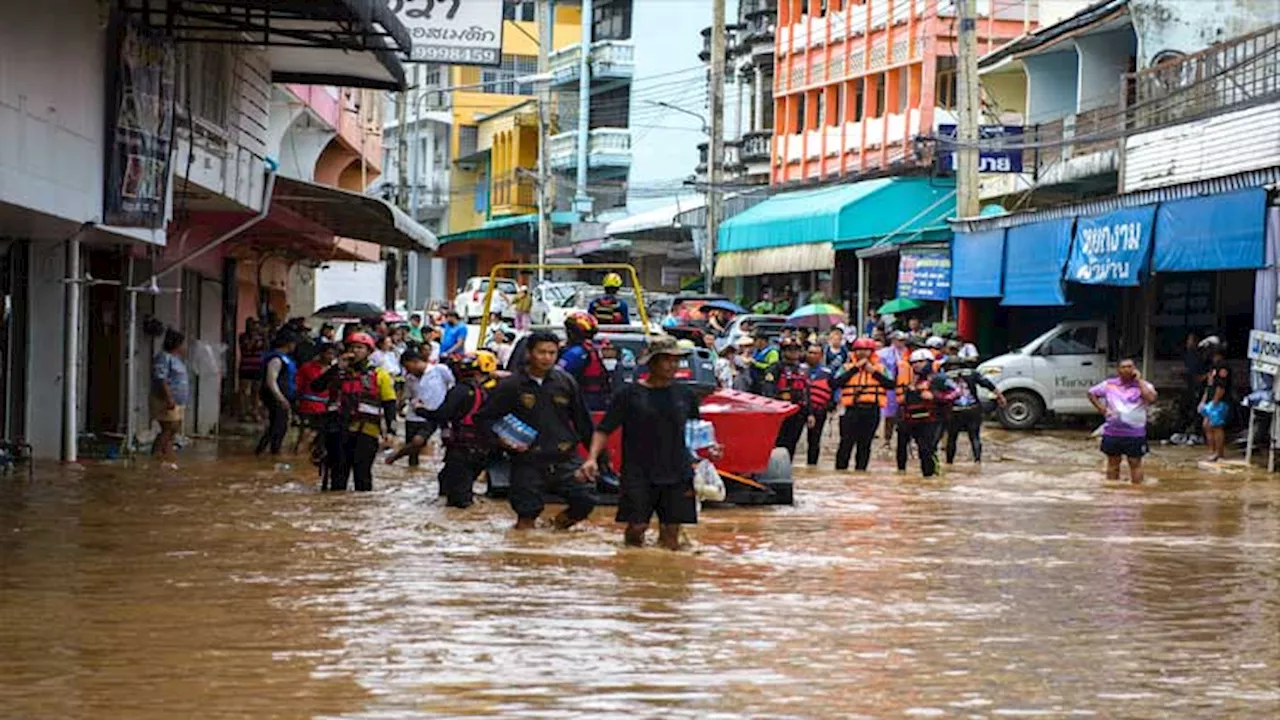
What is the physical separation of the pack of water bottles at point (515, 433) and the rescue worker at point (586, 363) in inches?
110

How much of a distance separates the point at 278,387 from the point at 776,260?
2657cm

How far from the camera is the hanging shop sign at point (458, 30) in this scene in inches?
940

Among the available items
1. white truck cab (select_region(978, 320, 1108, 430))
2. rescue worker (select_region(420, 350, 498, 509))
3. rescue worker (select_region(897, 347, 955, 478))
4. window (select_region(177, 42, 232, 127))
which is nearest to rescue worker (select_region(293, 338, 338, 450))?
rescue worker (select_region(420, 350, 498, 509))

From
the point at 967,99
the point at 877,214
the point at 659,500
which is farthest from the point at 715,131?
the point at 659,500

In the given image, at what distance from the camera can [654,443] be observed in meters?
13.9

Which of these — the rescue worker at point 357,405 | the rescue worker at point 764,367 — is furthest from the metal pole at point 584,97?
the rescue worker at point 357,405

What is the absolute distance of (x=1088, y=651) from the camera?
10508mm

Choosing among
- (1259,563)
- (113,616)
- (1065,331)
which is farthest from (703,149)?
(113,616)

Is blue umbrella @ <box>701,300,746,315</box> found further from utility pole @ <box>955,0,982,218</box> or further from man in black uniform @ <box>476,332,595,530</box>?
man in black uniform @ <box>476,332,595,530</box>

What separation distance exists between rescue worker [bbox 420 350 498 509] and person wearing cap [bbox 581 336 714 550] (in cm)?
253

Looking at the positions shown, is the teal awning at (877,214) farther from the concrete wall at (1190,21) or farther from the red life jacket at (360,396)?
the red life jacket at (360,396)

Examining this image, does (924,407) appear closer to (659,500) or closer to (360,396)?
(360,396)

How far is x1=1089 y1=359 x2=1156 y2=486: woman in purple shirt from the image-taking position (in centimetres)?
2180

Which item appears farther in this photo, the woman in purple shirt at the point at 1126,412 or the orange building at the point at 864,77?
the orange building at the point at 864,77
